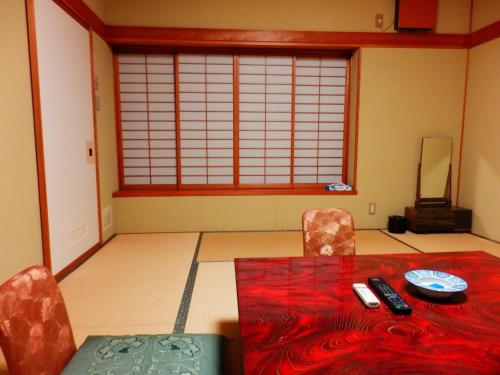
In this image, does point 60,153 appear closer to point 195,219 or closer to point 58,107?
point 58,107

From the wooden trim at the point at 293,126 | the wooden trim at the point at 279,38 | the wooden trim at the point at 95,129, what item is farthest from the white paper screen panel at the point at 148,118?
the wooden trim at the point at 293,126

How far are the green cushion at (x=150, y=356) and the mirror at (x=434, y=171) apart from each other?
386cm

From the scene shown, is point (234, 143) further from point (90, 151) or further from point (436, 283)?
point (436, 283)

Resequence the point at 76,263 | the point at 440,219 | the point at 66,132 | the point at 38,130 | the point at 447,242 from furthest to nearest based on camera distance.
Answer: the point at 440,219, the point at 447,242, the point at 76,263, the point at 66,132, the point at 38,130

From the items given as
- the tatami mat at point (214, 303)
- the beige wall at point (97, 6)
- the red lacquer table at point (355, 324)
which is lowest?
the tatami mat at point (214, 303)

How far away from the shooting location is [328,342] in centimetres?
89

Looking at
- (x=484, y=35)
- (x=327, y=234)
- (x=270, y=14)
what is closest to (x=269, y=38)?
(x=270, y=14)

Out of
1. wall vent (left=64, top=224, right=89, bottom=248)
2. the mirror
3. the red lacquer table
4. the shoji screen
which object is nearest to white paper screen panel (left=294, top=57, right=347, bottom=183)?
the shoji screen

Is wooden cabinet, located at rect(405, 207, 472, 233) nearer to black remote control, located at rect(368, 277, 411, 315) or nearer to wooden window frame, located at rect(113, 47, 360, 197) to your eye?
wooden window frame, located at rect(113, 47, 360, 197)

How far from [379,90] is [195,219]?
9.17 feet

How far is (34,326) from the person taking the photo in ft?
3.36

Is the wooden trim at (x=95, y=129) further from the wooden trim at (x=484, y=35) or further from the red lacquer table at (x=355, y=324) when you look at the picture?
the wooden trim at (x=484, y=35)

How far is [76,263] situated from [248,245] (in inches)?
66.1

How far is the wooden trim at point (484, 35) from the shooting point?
152 inches
